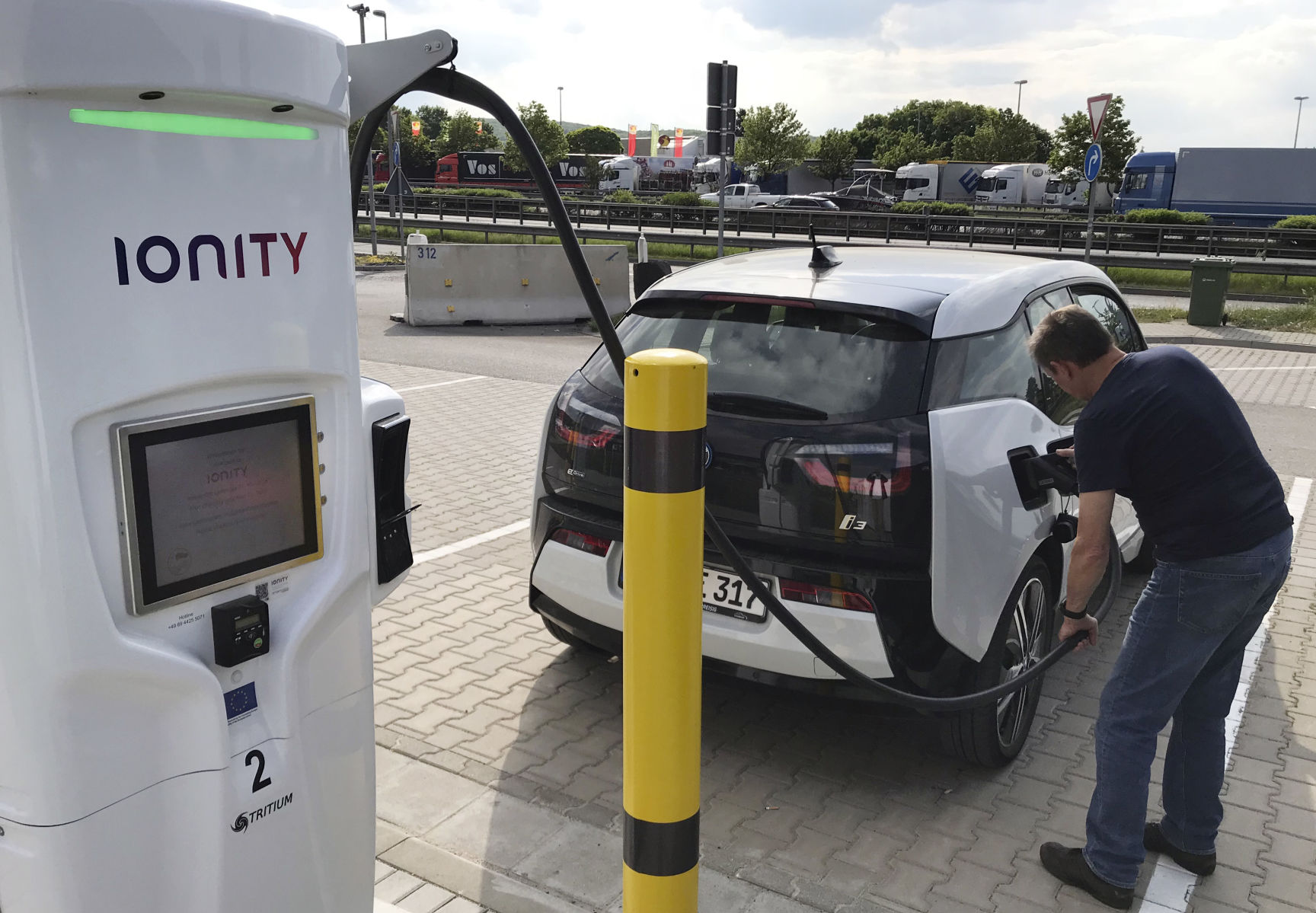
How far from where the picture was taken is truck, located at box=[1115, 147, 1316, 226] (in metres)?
34.9

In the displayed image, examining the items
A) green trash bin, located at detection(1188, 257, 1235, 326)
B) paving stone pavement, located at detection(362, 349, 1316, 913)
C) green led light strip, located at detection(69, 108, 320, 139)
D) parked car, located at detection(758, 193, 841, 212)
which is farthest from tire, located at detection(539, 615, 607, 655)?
parked car, located at detection(758, 193, 841, 212)

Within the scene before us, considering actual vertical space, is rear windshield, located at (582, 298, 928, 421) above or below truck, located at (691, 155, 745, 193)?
below

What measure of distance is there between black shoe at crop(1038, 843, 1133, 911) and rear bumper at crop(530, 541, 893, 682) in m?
0.73

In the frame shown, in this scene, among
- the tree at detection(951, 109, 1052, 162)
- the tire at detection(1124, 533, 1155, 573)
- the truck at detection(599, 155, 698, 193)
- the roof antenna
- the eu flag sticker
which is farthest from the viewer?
the tree at detection(951, 109, 1052, 162)

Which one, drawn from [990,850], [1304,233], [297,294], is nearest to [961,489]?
[990,850]

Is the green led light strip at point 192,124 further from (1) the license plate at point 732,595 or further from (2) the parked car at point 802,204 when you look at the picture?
(2) the parked car at point 802,204

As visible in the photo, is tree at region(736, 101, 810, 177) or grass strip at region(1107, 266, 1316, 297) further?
tree at region(736, 101, 810, 177)

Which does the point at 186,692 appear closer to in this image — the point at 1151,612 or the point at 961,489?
the point at 961,489

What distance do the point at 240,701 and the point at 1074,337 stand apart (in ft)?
7.70

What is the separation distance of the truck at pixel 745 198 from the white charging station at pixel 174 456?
3736 centimetres

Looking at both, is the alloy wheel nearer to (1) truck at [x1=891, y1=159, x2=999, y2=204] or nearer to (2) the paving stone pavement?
(2) the paving stone pavement

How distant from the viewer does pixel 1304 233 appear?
2564 cm

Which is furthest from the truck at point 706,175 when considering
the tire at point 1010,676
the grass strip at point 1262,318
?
the tire at point 1010,676

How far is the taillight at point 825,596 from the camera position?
336 cm
